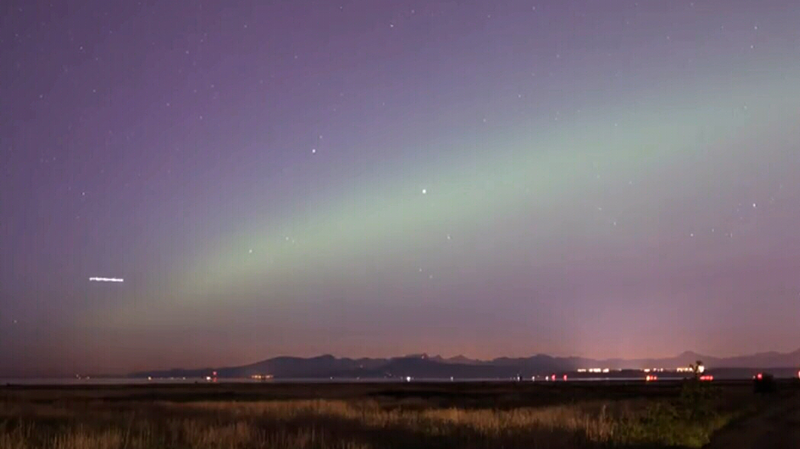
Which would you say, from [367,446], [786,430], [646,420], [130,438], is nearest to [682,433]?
[646,420]

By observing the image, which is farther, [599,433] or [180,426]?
[599,433]

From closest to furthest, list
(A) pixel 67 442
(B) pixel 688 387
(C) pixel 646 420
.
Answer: (A) pixel 67 442
(C) pixel 646 420
(B) pixel 688 387

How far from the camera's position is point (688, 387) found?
29328mm

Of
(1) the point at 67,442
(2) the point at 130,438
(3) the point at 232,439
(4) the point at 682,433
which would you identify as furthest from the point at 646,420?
(1) the point at 67,442

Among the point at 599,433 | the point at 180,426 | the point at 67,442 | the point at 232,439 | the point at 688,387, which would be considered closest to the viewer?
the point at 67,442

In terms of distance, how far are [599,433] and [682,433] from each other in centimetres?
273

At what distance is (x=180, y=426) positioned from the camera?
2389 cm

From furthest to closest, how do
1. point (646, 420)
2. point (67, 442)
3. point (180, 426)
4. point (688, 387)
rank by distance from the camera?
point (688, 387)
point (646, 420)
point (180, 426)
point (67, 442)

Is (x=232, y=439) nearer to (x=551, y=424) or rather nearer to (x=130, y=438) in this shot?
(x=130, y=438)

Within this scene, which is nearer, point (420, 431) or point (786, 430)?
point (420, 431)

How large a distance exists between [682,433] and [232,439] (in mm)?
13330

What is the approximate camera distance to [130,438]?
66.9ft

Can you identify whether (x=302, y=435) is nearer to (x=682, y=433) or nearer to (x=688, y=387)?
(x=682, y=433)

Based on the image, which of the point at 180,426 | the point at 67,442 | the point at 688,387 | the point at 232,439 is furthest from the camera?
the point at 688,387
